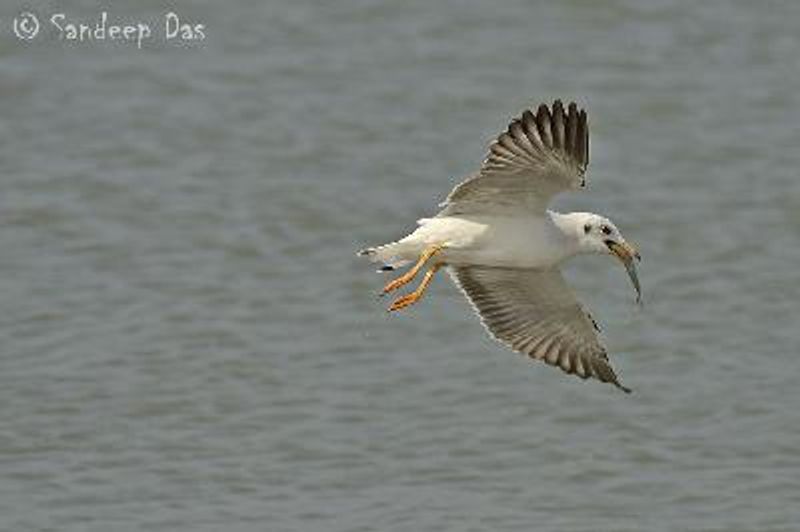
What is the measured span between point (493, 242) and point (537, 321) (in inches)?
29.7

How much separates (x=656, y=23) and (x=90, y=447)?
29.4ft

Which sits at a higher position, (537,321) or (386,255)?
(386,255)

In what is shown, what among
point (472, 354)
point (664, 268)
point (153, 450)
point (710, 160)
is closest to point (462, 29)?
point (710, 160)

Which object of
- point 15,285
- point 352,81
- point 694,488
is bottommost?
point 694,488

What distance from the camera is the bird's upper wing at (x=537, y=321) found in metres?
12.0

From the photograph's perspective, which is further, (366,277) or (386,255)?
(366,277)

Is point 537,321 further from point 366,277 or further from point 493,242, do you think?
point 366,277

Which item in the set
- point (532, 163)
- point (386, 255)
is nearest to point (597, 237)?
point (532, 163)

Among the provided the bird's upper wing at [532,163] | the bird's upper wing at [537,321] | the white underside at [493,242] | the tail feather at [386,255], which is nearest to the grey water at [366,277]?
the bird's upper wing at [537,321]

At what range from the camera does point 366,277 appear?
17.1m

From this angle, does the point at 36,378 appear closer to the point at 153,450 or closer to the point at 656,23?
the point at 153,450

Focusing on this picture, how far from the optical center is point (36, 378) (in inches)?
603

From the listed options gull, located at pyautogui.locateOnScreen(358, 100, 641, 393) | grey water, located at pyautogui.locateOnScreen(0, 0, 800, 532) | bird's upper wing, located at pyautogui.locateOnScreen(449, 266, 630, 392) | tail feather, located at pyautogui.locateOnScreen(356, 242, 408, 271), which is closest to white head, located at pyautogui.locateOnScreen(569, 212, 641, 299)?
gull, located at pyautogui.locateOnScreen(358, 100, 641, 393)

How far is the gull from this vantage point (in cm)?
1104
